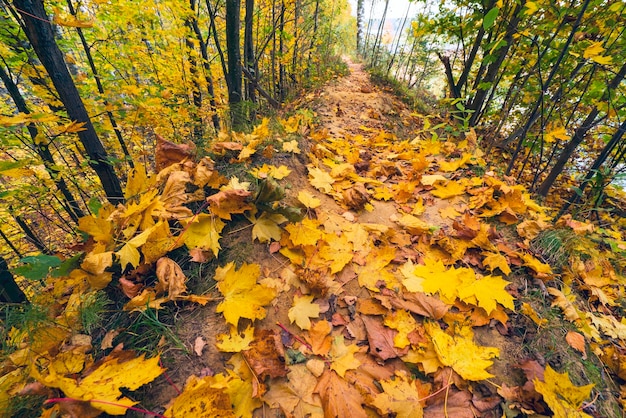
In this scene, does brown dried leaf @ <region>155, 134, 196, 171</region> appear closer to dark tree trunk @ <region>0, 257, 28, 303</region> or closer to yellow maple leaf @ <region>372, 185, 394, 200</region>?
dark tree trunk @ <region>0, 257, 28, 303</region>

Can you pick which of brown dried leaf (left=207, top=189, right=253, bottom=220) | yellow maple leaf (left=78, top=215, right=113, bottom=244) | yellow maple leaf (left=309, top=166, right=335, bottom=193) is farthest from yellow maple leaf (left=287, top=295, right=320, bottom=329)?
yellow maple leaf (left=309, top=166, right=335, bottom=193)

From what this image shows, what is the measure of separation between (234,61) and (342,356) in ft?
10.5

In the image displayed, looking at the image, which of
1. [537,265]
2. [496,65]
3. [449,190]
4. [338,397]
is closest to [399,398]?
[338,397]

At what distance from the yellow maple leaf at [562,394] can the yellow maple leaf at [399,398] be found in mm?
494

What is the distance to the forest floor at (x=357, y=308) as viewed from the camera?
105cm

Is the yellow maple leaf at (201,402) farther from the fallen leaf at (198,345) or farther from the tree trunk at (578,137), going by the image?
the tree trunk at (578,137)

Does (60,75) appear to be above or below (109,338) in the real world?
above

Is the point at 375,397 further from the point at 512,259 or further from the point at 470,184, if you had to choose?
the point at 470,184

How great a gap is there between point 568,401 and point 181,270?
179cm

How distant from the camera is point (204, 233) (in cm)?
147

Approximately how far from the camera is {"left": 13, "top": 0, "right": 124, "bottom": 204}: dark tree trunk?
4.65 feet

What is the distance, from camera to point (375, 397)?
1055mm

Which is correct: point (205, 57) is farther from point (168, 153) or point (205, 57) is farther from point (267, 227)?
point (267, 227)

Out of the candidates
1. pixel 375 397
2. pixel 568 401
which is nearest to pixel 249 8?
pixel 375 397
